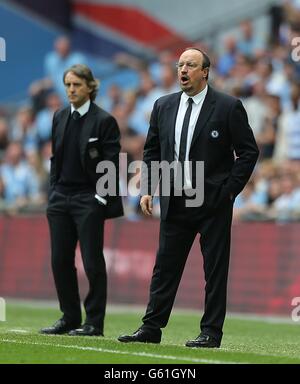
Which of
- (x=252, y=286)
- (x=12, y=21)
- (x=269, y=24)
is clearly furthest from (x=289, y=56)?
(x=12, y=21)

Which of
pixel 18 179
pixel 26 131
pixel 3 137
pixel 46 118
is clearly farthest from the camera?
pixel 3 137

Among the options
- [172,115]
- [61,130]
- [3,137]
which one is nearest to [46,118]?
[3,137]

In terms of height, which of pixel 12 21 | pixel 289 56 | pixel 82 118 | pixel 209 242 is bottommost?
pixel 209 242

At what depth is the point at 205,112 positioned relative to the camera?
9797 millimetres

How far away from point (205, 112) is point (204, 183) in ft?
1.98

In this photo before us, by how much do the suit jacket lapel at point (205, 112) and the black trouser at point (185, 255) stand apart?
60 centimetres

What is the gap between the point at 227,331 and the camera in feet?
42.3

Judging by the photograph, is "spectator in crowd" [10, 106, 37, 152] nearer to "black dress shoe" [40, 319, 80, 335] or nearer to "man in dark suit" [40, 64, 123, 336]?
"man in dark suit" [40, 64, 123, 336]

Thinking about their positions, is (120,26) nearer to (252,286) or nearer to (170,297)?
(252,286)

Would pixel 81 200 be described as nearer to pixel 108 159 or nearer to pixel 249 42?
pixel 108 159

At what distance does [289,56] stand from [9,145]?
6.63 metres

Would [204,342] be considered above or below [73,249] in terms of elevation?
below

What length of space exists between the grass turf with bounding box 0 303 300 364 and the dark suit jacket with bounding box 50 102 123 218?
4.29 feet

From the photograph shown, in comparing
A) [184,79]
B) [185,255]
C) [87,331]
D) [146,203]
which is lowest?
[87,331]
